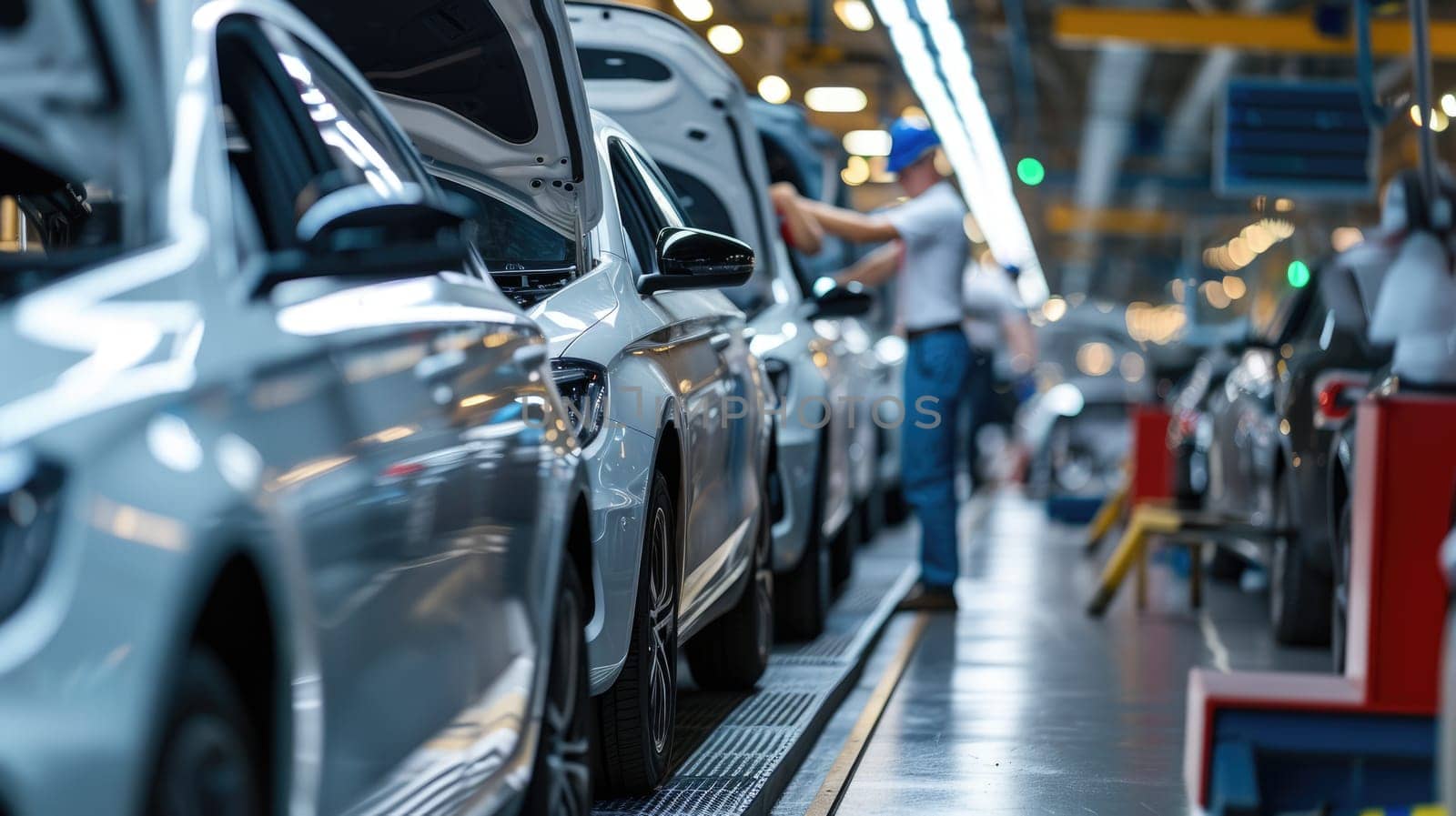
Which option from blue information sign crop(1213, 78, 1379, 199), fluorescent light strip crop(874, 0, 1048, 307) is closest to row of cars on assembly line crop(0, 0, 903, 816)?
fluorescent light strip crop(874, 0, 1048, 307)

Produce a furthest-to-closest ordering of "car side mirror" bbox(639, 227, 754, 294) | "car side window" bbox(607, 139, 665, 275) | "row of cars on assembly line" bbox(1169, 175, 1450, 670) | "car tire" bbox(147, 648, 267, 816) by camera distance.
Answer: "row of cars on assembly line" bbox(1169, 175, 1450, 670), "car side window" bbox(607, 139, 665, 275), "car side mirror" bbox(639, 227, 754, 294), "car tire" bbox(147, 648, 267, 816)

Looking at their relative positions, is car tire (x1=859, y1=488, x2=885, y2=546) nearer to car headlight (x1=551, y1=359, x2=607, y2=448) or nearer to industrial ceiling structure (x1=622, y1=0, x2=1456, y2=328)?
industrial ceiling structure (x1=622, y1=0, x2=1456, y2=328)

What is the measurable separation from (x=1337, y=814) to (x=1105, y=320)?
2914 centimetres

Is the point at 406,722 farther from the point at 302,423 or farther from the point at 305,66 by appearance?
the point at 305,66

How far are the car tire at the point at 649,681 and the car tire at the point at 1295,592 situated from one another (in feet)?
15.1

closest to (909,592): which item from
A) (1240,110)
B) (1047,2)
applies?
(1240,110)

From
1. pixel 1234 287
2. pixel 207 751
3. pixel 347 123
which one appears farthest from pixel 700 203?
pixel 1234 287

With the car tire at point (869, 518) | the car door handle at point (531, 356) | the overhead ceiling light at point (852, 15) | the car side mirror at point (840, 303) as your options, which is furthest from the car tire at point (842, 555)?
the overhead ceiling light at point (852, 15)

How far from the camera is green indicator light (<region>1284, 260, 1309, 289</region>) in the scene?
11030 mm

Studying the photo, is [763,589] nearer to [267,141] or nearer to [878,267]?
[267,141]

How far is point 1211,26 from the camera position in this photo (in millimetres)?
20562

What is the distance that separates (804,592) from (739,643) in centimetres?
165

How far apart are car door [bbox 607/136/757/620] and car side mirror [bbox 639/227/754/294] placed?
3.4 inches

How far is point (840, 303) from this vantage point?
945 centimetres
